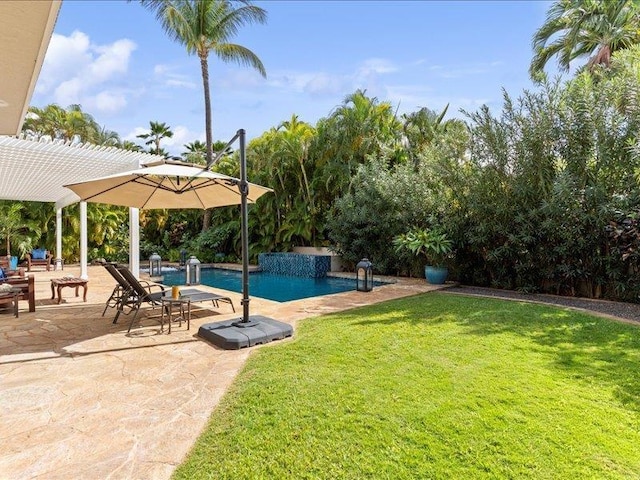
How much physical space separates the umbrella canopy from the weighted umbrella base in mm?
2264

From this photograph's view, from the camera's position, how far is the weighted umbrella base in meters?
5.43

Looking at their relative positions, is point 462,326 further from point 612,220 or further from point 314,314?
point 612,220

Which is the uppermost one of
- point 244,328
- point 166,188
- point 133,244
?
point 166,188

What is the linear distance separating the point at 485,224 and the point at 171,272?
44.7 ft

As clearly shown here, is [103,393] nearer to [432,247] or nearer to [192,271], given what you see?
[192,271]

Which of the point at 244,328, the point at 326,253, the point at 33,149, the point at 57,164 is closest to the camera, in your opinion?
the point at 244,328

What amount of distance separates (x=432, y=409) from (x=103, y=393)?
10.7ft

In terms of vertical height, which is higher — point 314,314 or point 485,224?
point 485,224

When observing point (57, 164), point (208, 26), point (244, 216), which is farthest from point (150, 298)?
point (208, 26)

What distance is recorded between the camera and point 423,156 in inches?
486

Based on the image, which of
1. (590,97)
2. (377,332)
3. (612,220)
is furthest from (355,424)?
(590,97)

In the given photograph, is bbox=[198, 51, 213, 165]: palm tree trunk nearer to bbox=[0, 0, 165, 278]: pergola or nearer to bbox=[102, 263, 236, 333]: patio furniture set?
bbox=[0, 0, 165, 278]: pergola

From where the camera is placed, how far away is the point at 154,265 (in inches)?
599

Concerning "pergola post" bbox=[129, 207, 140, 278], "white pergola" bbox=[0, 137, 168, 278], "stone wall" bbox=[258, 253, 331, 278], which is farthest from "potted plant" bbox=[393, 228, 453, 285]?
"pergola post" bbox=[129, 207, 140, 278]
